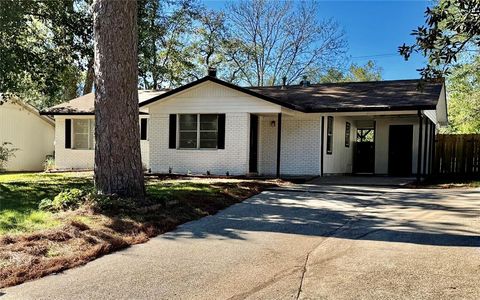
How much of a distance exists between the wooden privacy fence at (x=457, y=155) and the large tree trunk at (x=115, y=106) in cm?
1355

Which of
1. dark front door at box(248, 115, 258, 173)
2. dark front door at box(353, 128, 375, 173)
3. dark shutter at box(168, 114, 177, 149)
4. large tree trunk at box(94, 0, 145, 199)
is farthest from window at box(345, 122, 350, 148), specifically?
large tree trunk at box(94, 0, 145, 199)

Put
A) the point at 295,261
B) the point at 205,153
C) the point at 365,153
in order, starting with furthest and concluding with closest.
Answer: the point at 365,153 → the point at 205,153 → the point at 295,261

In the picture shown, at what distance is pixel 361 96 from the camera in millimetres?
17750

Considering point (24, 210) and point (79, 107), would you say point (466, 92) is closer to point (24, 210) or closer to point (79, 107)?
point (79, 107)

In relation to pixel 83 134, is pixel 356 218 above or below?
below

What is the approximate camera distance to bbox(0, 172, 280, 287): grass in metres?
5.71

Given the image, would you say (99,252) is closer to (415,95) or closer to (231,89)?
(231,89)

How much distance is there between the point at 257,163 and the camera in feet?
60.1

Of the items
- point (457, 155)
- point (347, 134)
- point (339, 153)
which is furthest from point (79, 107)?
point (457, 155)

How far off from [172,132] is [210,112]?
5.74 ft

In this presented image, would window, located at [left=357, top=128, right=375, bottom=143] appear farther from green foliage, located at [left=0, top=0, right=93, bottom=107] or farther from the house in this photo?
green foliage, located at [left=0, top=0, right=93, bottom=107]

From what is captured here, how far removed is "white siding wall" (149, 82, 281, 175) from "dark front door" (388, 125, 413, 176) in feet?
20.2

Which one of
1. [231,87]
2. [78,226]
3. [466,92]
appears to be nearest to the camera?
[78,226]

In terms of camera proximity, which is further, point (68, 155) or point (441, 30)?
point (68, 155)
